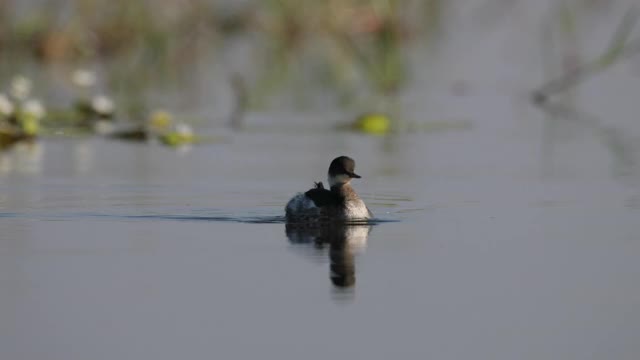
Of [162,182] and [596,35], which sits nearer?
[162,182]

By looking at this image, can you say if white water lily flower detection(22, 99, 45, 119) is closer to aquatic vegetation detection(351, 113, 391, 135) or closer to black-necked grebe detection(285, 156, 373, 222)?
aquatic vegetation detection(351, 113, 391, 135)

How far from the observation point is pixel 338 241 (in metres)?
11.3

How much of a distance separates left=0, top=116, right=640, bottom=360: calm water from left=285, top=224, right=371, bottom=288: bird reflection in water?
36mm

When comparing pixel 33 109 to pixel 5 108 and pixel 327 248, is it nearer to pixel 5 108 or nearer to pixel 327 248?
pixel 5 108

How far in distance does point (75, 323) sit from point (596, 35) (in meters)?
21.5

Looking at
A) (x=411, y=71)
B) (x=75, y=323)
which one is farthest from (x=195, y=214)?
(x=411, y=71)

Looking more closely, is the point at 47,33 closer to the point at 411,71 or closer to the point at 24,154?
the point at 411,71

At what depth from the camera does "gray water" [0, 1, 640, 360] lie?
8117mm

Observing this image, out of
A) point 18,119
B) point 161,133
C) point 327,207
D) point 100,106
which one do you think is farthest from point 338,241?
point 100,106

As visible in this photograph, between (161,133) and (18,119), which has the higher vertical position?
(18,119)

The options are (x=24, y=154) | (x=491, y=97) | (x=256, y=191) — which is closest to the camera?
(x=256, y=191)

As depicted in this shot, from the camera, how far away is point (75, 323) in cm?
834

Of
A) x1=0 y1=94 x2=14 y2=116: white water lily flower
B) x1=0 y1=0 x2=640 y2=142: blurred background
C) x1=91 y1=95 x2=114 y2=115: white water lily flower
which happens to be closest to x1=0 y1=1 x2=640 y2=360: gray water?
x1=0 y1=94 x2=14 y2=116: white water lily flower

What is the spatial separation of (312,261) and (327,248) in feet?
2.36
